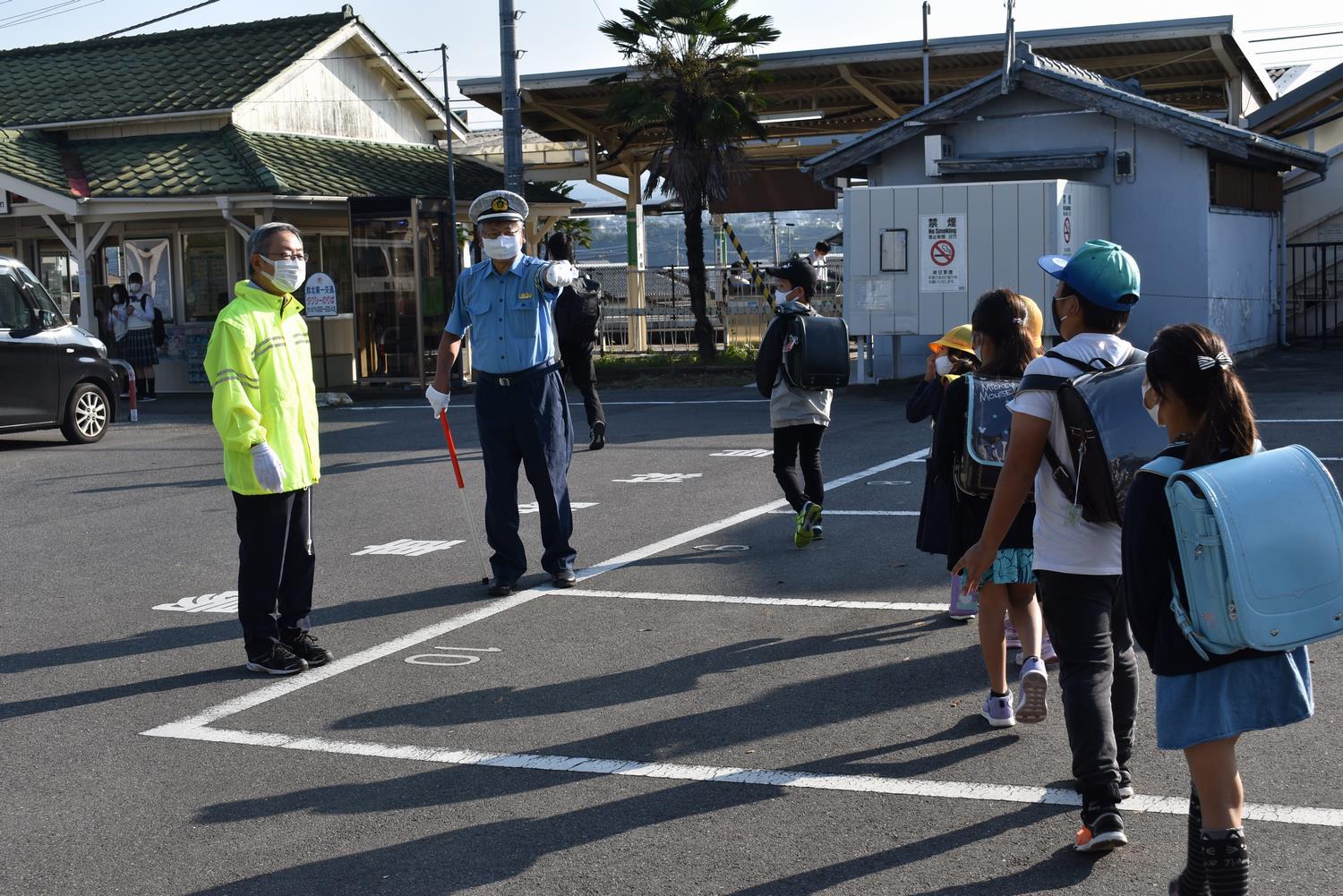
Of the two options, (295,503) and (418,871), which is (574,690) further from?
(418,871)

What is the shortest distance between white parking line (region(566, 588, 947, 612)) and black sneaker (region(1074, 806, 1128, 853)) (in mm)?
3206

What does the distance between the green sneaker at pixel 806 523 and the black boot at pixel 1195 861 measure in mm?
5598

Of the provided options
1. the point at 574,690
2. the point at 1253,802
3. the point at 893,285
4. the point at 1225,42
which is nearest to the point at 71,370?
the point at 893,285

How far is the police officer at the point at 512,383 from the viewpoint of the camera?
8086 mm

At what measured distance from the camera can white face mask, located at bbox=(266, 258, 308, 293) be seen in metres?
6.47

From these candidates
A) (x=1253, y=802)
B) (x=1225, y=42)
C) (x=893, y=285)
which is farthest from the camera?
(x=1225, y=42)

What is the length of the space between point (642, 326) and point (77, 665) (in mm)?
21521

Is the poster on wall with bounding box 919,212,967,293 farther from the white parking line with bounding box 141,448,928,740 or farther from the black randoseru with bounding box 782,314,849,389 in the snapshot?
the black randoseru with bounding box 782,314,849,389

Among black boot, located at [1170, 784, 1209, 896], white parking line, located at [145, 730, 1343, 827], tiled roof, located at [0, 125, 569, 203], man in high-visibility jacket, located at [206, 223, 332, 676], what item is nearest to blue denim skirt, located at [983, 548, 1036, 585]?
white parking line, located at [145, 730, 1343, 827]

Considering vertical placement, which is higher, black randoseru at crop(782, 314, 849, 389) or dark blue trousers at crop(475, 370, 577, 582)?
black randoseru at crop(782, 314, 849, 389)

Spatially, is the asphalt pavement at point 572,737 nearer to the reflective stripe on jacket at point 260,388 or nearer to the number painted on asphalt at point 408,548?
the number painted on asphalt at point 408,548

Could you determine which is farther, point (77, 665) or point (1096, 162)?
point (1096, 162)

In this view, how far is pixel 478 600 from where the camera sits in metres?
7.97

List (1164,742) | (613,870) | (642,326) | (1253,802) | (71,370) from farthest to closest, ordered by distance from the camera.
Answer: (642,326), (71,370), (1253,802), (613,870), (1164,742)
